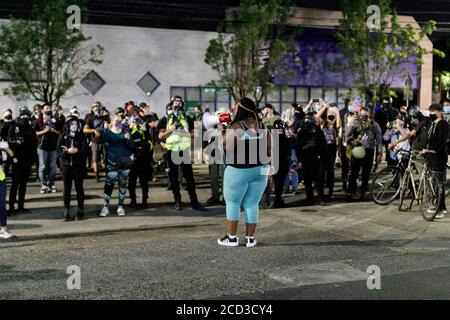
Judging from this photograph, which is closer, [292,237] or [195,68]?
[292,237]

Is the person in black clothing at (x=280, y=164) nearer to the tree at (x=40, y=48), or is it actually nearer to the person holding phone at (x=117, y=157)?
the person holding phone at (x=117, y=157)

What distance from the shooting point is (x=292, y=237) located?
325 inches

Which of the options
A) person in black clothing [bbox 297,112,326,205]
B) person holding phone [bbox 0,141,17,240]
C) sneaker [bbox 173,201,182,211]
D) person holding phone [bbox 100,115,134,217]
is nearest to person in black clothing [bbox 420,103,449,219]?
person in black clothing [bbox 297,112,326,205]

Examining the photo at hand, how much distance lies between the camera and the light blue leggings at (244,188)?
7.25 meters

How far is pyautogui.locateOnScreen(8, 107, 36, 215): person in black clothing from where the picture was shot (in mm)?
10008

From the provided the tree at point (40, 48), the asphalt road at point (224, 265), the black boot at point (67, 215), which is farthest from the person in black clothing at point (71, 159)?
the tree at point (40, 48)

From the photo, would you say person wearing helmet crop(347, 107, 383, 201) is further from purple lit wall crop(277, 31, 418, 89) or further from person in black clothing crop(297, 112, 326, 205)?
purple lit wall crop(277, 31, 418, 89)

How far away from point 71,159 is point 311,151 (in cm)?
445

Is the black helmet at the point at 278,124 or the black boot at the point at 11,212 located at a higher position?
the black helmet at the point at 278,124

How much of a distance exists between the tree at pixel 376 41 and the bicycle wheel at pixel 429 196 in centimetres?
1427

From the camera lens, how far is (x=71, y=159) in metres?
9.56
